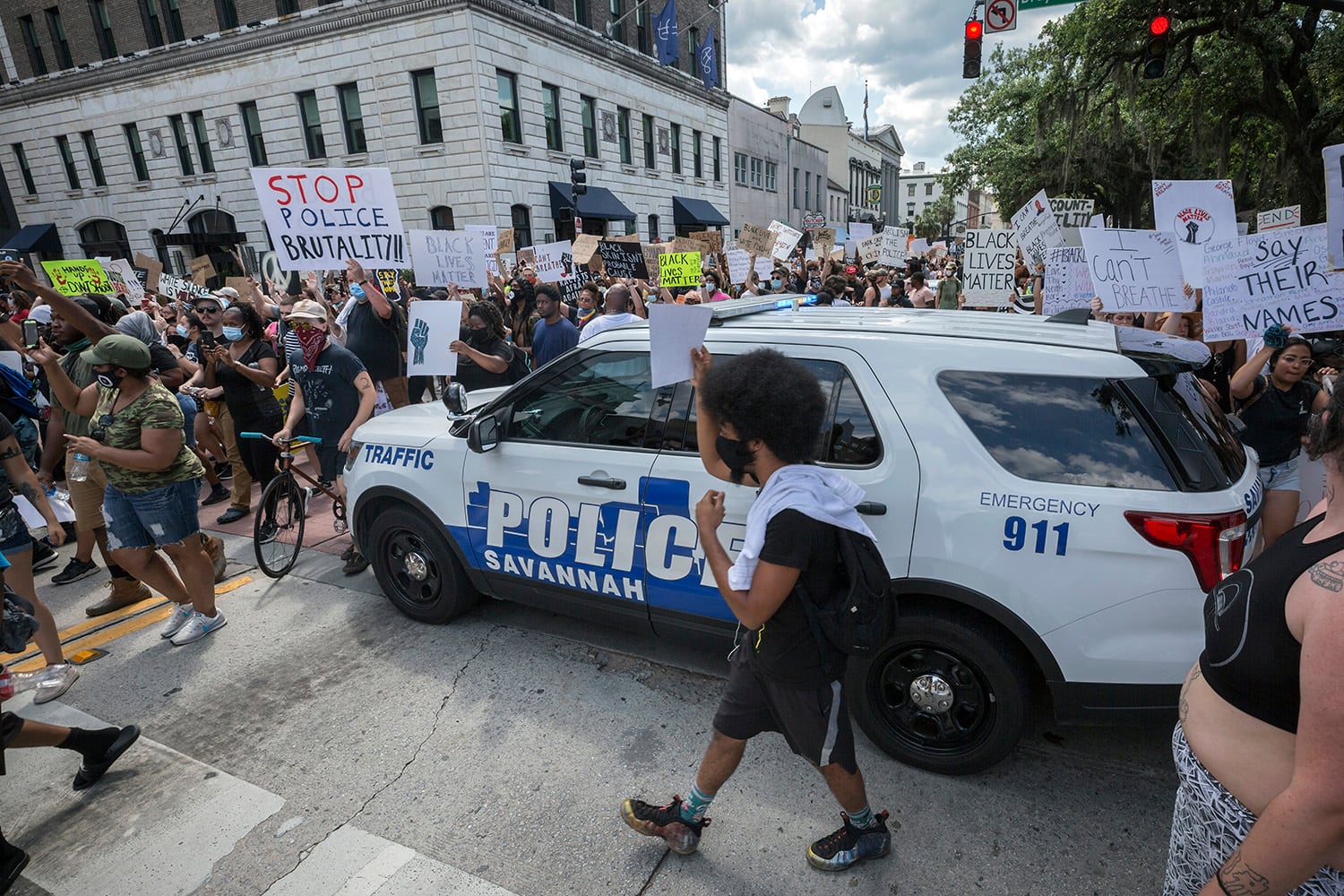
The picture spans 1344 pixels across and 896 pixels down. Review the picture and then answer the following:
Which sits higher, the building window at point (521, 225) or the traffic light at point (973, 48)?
the traffic light at point (973, 48)

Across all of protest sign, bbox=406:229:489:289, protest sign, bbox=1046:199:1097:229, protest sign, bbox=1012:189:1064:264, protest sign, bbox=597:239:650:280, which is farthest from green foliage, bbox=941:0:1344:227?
protest sign, bbox=406:229:489:289

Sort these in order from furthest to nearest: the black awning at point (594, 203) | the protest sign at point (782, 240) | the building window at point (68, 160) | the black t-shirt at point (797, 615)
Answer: the building window at point (68, 160) → the black awning at point (594, 203) → the protest sign at point (782, 240) → the black t-shirt at point (797, 615)

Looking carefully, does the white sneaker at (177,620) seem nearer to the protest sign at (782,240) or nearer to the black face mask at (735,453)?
the black face mask at (735,453)

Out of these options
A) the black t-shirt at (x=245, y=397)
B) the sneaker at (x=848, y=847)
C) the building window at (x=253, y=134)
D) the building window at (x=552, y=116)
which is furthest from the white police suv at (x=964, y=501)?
the building window at (x=253, y=134)

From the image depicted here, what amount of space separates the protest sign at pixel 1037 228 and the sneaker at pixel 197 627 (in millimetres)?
7965

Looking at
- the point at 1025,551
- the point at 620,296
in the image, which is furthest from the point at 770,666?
the point at 620,296

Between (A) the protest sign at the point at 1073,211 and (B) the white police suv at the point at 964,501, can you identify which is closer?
(B) the white police suv at the point at 964,501

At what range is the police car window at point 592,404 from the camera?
3.43 metres

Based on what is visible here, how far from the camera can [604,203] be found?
1029 inches

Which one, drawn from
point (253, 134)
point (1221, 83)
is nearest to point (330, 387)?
point (1221, 83)

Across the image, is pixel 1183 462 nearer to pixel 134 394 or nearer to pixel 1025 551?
pixel 1025 551

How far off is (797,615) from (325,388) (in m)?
4.66

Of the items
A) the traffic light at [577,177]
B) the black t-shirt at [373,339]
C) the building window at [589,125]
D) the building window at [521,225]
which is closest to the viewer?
the black t-shirt at [373,339]

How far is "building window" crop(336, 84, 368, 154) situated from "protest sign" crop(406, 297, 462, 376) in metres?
21.1
